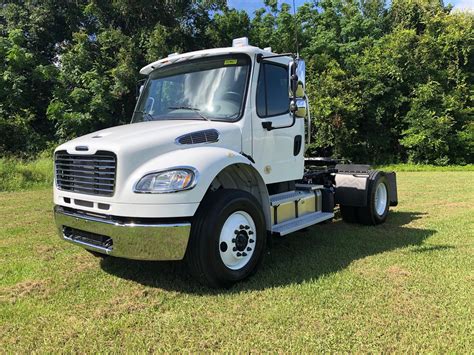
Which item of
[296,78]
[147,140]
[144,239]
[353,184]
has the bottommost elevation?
[144,239]

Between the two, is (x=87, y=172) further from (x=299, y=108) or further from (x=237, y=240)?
(x=299, y=108)

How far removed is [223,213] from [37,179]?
12467 mm

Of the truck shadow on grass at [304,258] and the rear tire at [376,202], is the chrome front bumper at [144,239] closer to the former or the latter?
the truck shadow on grass at [304,258]

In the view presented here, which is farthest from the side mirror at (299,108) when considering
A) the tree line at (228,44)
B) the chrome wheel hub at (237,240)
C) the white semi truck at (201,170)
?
the tree line at (228,44)

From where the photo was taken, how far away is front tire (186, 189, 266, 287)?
4043 mm

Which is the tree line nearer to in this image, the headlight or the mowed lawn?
the mowed lawn

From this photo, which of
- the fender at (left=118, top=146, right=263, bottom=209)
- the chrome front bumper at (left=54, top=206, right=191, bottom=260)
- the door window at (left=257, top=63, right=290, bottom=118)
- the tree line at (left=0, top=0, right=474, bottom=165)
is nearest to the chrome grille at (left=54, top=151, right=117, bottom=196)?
the fender at (left=118, top=146, right=263, bottom=209)

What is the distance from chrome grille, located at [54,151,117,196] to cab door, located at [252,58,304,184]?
1774mm

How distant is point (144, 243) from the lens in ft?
12.9

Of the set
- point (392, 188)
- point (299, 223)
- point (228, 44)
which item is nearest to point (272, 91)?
point (299, 223)

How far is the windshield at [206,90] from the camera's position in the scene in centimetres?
496

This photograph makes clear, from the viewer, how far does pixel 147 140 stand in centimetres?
416

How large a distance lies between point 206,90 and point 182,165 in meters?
1.41

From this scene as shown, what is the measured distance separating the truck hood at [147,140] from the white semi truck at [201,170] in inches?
0.4
